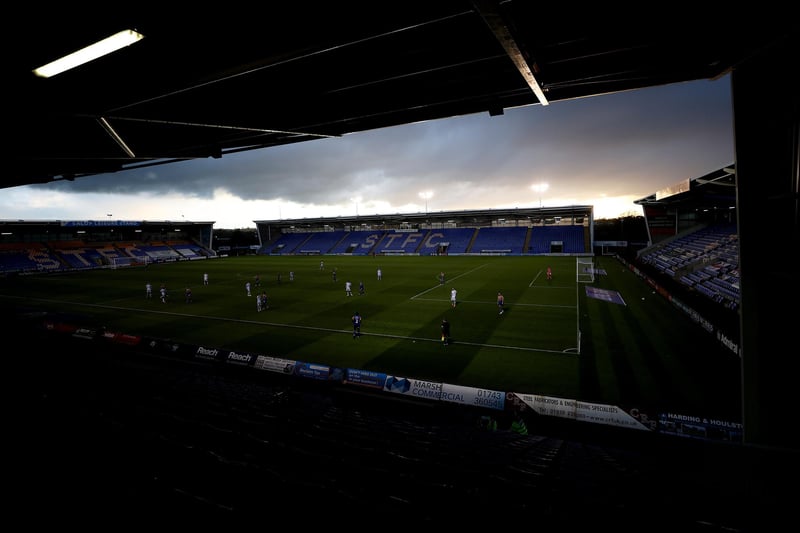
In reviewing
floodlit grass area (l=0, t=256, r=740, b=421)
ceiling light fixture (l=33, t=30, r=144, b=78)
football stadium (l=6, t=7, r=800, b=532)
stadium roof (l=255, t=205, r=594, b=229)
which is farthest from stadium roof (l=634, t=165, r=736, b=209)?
stadium roof (l=255, t=205, r=594, b=229)

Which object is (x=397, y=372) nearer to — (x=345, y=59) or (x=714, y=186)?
(x=345, y=59)

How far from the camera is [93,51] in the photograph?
4.11 meters

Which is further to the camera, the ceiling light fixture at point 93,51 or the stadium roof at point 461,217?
the stadium roof at point 461,217

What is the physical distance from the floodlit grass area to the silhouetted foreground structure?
2542 millimetres

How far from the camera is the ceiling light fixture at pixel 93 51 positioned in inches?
154

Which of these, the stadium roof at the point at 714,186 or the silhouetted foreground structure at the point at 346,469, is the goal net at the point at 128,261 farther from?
the stadium roof at the point at 714,186

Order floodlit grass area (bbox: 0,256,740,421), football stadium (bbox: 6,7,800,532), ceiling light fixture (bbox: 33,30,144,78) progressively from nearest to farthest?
1. ceiling light fixture (bbox: 33,30,144,78)
2. football stadium (bbox: 6,7,800,532)
3. floodlit grass area (bbox: 0,256,740,421)

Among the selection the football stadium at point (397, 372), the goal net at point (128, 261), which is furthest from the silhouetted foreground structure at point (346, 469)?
the goal net at point (128, 261)

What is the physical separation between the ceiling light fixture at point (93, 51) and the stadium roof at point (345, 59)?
0.08 meters

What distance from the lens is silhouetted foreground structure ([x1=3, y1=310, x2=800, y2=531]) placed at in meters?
4.11

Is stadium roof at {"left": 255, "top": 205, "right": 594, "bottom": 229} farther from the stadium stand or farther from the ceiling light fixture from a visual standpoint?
the ceiling light fixture

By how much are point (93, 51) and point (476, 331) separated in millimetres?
17798

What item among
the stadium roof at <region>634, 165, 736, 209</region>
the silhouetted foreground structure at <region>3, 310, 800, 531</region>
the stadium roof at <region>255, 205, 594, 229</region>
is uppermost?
the stadium roof at <region>255, 205, 594, 229</region>

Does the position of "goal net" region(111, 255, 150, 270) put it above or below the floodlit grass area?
above
